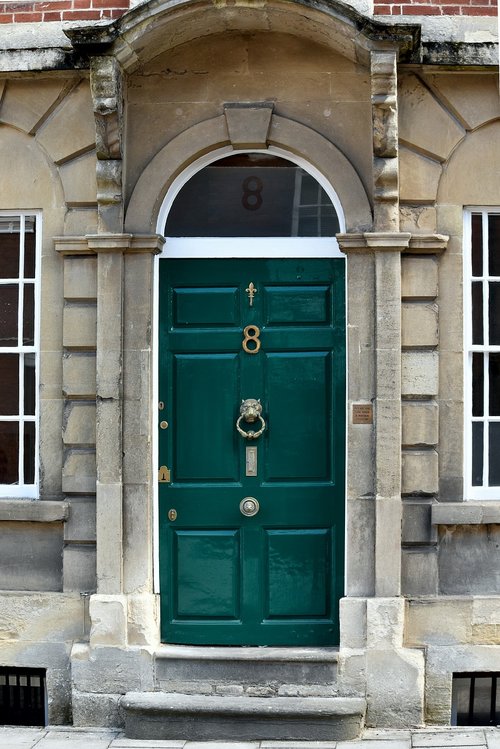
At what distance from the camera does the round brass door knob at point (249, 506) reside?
7.20 meters

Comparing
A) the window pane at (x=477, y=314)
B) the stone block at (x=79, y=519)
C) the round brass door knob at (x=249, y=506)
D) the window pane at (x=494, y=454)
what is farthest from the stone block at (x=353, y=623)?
the window pane at (x=477, y=314)

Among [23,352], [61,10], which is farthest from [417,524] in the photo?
[61,10]

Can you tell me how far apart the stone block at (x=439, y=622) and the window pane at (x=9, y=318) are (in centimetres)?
319

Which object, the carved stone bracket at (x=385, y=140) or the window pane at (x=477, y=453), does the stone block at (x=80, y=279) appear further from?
the window pane at (x=477, y=453)

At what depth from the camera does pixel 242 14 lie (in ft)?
22.4

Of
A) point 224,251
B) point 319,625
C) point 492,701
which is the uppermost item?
point 224,251

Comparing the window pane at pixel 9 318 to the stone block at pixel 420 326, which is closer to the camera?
the stone block at pixel 420 326

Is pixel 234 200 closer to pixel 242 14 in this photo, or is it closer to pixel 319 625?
pixel 242 14

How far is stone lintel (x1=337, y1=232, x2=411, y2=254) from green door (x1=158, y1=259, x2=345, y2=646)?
0.76 ft

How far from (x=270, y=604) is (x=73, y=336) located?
2.17 meters

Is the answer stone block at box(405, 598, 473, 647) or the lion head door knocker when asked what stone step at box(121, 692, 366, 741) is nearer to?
stone block at box(405, 598, 473, 647)

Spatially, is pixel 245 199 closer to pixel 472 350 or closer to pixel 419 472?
pixel 472 350

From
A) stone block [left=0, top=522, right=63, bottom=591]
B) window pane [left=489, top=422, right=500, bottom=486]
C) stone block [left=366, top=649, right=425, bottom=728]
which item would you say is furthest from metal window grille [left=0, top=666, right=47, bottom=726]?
window pane [left=489, top=422, right=500, bottom=486]

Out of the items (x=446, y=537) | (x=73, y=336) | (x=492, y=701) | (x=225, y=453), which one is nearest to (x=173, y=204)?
(x=73, y=336)
